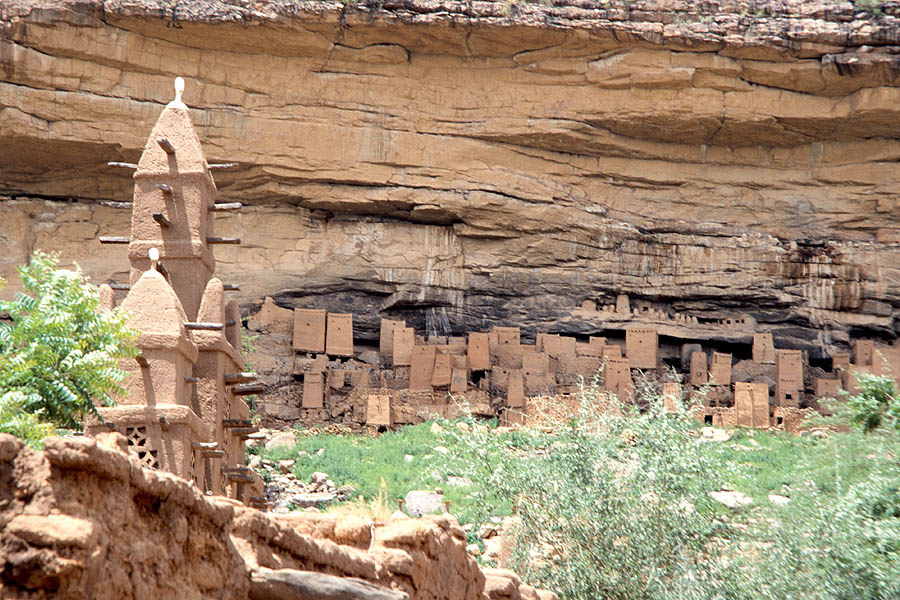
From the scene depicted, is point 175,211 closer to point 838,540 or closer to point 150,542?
Answer: point 838,540

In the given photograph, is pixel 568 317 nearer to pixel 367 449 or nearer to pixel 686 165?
pixel 686 165

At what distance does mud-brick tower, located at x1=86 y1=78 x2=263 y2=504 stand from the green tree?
2.79ft

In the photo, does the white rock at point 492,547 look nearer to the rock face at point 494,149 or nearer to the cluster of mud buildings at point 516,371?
the cluster of mud buildings at point 516,371

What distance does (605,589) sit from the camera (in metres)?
11.4

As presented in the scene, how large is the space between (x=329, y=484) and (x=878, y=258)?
63.9ft

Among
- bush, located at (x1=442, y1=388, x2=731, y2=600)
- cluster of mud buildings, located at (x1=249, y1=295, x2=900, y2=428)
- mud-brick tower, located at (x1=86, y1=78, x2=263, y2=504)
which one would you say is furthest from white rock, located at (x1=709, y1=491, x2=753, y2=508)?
cluster of mud buildings, located at (x1=249, y1=295, x2=900, y2=428)

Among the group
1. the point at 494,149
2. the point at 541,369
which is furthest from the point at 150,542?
the point at 494,149

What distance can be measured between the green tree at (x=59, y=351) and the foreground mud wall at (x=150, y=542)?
3.41 m

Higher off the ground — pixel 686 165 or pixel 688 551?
pixel 686 165

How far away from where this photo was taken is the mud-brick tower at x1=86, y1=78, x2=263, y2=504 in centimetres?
1083

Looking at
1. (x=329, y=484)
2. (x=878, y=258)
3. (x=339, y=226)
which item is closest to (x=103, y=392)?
(x=329, y=484)

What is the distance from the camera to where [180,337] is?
37.0 feet

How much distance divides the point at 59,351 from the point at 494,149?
24184 millimetres

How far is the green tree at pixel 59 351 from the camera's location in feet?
30.1
